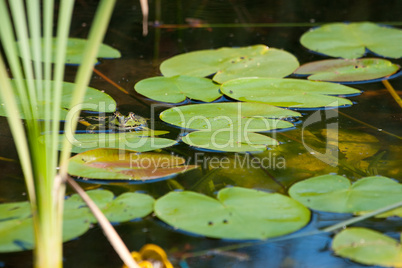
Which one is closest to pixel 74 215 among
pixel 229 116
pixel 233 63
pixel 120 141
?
pixel 120 141

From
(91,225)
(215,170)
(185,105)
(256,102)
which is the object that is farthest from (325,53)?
(91,225)

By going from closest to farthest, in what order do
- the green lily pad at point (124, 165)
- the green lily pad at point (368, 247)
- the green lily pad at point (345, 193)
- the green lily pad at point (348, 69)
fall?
the green lily pad at point (368, 247) → the green lily pad at point (345, 193) → the green lily pad at point (124, 165) → the green lily pad at point (348, 69)

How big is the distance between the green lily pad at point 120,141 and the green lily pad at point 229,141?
68 millimetres

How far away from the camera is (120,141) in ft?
4.02

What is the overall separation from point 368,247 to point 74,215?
23.4 inches

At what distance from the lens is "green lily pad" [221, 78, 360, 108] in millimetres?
1459

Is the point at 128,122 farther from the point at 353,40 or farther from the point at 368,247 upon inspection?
the point at 353,40

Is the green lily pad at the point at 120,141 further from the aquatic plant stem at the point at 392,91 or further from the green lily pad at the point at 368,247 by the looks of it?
the aquatic plant stem at the point at 392,91

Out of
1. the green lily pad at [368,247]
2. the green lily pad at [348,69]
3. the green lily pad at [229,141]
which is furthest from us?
the green lily pad at [348,69]

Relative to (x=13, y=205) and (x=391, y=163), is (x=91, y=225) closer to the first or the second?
(x=13, y=205)

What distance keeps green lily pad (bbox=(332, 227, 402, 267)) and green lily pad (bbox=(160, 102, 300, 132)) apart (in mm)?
471

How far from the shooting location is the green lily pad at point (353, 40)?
1.88 meters

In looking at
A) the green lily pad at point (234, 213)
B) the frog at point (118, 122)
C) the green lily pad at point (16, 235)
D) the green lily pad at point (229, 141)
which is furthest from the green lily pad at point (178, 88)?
the green lily pad at point (16, 235)

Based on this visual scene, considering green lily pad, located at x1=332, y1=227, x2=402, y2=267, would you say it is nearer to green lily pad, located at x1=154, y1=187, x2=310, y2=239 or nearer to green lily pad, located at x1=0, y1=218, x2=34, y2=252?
A: green lily pad, located at x1=154, y1=187, x2=310, y2=239
